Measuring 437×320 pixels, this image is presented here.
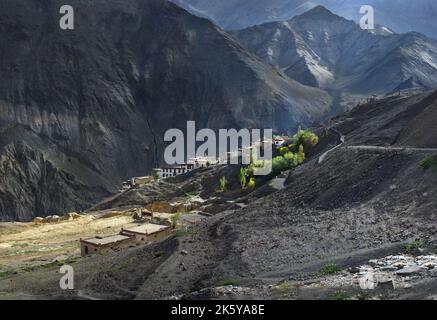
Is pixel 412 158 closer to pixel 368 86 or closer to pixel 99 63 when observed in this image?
pixel 99 63

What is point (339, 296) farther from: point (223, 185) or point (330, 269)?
point (223, 185)

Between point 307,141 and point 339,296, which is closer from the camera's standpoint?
Result: point 339,296

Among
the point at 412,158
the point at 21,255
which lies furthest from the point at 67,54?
the point at 412,158

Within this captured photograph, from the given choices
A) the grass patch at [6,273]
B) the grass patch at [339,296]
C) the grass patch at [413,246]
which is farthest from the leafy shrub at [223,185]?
the grass patch at [339,296]

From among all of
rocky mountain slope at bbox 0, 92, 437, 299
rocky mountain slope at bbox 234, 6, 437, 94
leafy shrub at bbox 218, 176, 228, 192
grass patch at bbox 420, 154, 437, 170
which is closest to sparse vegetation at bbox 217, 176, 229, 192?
leafy shrub at bbox 218, 176, 228, 192

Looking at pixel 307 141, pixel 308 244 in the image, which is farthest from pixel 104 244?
pixel 307 141

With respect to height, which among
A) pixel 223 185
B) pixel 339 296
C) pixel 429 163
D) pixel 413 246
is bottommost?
pixel 339 296
